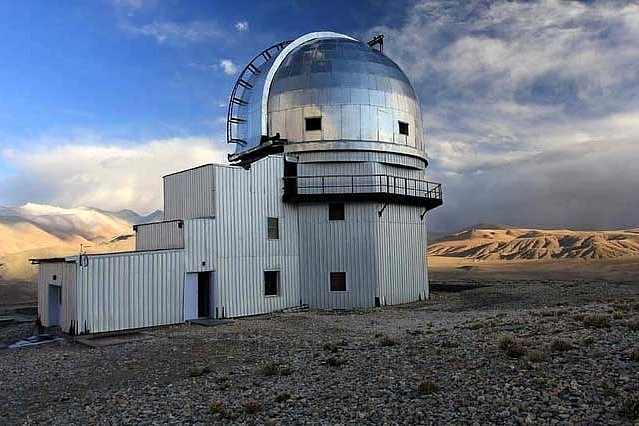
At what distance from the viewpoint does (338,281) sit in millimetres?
26172

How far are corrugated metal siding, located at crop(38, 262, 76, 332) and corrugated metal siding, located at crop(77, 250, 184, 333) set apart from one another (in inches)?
20.1

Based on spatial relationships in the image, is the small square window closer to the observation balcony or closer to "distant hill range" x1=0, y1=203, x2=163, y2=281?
the observation balcony

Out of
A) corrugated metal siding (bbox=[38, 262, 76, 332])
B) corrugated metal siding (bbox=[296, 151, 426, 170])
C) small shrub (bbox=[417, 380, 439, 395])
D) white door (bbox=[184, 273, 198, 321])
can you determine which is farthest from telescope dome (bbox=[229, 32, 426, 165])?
small shrub (bbox=[417, 380, 439, 395])

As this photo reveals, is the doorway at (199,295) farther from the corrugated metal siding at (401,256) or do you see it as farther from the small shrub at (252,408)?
the small shrub at (252,408)

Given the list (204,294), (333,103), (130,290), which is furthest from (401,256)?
(130,290)

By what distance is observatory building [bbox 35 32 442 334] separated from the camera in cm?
2217

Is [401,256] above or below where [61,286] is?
above

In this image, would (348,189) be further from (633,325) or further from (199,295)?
(633,325)

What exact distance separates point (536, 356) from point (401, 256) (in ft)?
57.9

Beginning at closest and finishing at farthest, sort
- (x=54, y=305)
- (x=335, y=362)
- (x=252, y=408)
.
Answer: (x=252, y=408)
(x=335, y=362)
(x=54, y=305)

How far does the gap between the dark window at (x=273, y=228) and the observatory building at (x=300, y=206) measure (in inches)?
2.1

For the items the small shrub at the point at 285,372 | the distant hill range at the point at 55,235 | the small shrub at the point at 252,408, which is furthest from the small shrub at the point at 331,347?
the distant hill range at the point at 55,235

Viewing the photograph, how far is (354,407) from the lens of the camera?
862 cm

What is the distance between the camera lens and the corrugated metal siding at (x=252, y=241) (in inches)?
912
